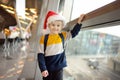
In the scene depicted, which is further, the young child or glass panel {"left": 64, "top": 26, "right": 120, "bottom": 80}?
the young child

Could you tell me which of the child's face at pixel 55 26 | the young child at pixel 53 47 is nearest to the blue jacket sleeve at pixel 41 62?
the young child at pixel 53 47

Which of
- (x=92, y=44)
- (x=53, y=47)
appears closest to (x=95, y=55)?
→ (x=92, y=44)

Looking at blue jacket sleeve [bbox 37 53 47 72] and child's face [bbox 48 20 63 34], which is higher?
child's face [bbox 48 20 63 34]

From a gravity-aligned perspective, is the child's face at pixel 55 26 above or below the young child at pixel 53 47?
above

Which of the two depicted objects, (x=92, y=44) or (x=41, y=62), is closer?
(x=41, y=62)

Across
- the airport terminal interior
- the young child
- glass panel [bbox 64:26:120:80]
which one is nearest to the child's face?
the young child

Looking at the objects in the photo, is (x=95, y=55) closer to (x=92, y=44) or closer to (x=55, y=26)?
(x=92, y=44)

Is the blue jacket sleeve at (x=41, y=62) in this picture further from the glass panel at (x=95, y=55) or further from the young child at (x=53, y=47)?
the glass panel at (x=95, y=55)

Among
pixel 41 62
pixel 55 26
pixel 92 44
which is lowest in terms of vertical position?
pixel 41 62

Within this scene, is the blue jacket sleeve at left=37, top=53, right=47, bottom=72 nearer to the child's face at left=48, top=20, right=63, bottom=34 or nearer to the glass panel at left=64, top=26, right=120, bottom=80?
the child's face at left=48, top=20, right=63, bottom=34

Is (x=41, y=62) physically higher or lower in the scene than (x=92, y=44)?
lower

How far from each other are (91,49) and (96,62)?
0.49 feet

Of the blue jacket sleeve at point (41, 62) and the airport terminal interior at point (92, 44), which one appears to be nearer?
the airport terminal interior at point (92, 44)

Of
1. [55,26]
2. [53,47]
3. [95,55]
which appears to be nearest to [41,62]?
[53,47]
